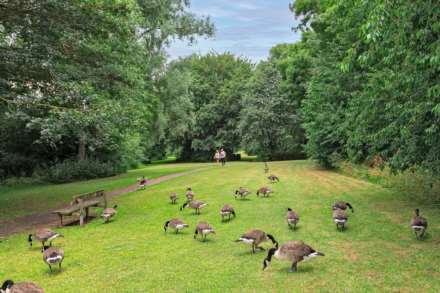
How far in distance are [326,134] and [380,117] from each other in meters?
18.0

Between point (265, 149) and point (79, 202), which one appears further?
point (265, 149)

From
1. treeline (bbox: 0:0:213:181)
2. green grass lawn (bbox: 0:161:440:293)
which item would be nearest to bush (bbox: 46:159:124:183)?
treeline (bbox: 0:0:213:181)

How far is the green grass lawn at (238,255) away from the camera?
839 centimetres

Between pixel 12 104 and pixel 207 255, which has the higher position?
pixel 12 104

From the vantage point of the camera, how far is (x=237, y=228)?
13273 millimetres

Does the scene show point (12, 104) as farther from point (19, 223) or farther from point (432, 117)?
point (432, 117)

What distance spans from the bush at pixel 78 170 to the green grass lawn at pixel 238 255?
767 inches

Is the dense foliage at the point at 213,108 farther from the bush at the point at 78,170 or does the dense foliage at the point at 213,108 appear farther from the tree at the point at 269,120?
the bush at the point at 78,170

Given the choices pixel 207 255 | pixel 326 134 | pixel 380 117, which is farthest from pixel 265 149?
pixel 207 255

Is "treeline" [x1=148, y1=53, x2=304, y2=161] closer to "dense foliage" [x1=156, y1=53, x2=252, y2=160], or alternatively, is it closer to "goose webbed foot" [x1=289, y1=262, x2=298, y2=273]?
"dense foliage" [x1=156, y1=53, x2=252, y2=160]

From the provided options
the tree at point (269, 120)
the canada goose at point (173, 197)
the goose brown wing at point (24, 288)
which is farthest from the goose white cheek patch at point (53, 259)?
the tree at point (269, 120)

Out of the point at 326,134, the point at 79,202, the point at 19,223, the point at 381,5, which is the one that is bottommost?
the point at 19,223

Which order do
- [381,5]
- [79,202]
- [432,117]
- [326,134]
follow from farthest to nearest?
[326,134] < [79,202] < [432,117] < [381,5]

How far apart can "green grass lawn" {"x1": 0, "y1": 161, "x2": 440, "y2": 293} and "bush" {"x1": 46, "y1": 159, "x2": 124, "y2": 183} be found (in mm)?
19477
